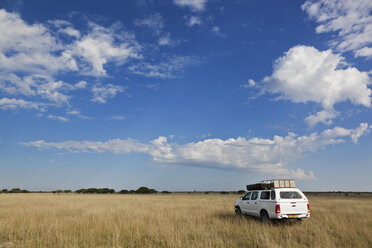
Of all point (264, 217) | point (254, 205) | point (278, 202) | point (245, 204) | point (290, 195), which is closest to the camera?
point (278, 202)

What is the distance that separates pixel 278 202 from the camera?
13438mm

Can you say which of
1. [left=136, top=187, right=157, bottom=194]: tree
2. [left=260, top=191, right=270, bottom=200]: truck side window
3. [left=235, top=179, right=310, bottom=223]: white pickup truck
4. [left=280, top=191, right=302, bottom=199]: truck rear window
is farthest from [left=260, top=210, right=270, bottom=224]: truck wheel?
[left=136, top=187, right=157, bottom=194]: tree

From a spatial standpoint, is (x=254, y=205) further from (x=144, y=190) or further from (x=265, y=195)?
(x=144, y=190)

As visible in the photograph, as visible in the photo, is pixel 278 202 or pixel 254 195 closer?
pixel 278 202

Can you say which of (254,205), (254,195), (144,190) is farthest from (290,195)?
(144,190)

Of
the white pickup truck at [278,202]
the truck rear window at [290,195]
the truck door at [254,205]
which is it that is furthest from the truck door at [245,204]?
the truck rear window at [290,195]

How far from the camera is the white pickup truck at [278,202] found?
1342 centimetres

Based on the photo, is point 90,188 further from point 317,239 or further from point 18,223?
point 317,239

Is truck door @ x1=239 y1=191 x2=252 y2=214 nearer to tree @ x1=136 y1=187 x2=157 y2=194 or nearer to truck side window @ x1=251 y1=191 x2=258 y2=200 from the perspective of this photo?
truck side window @ x1=251 y1=191 x2=258 y2=200

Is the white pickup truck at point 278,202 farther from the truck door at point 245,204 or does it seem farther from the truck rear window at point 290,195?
the truck door at point 245,204

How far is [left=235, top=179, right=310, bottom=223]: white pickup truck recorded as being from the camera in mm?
13422

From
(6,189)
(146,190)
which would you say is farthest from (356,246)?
(6,189)

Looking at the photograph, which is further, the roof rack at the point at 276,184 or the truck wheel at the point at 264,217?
the roof rack at the point at 276,184

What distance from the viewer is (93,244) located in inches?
380
